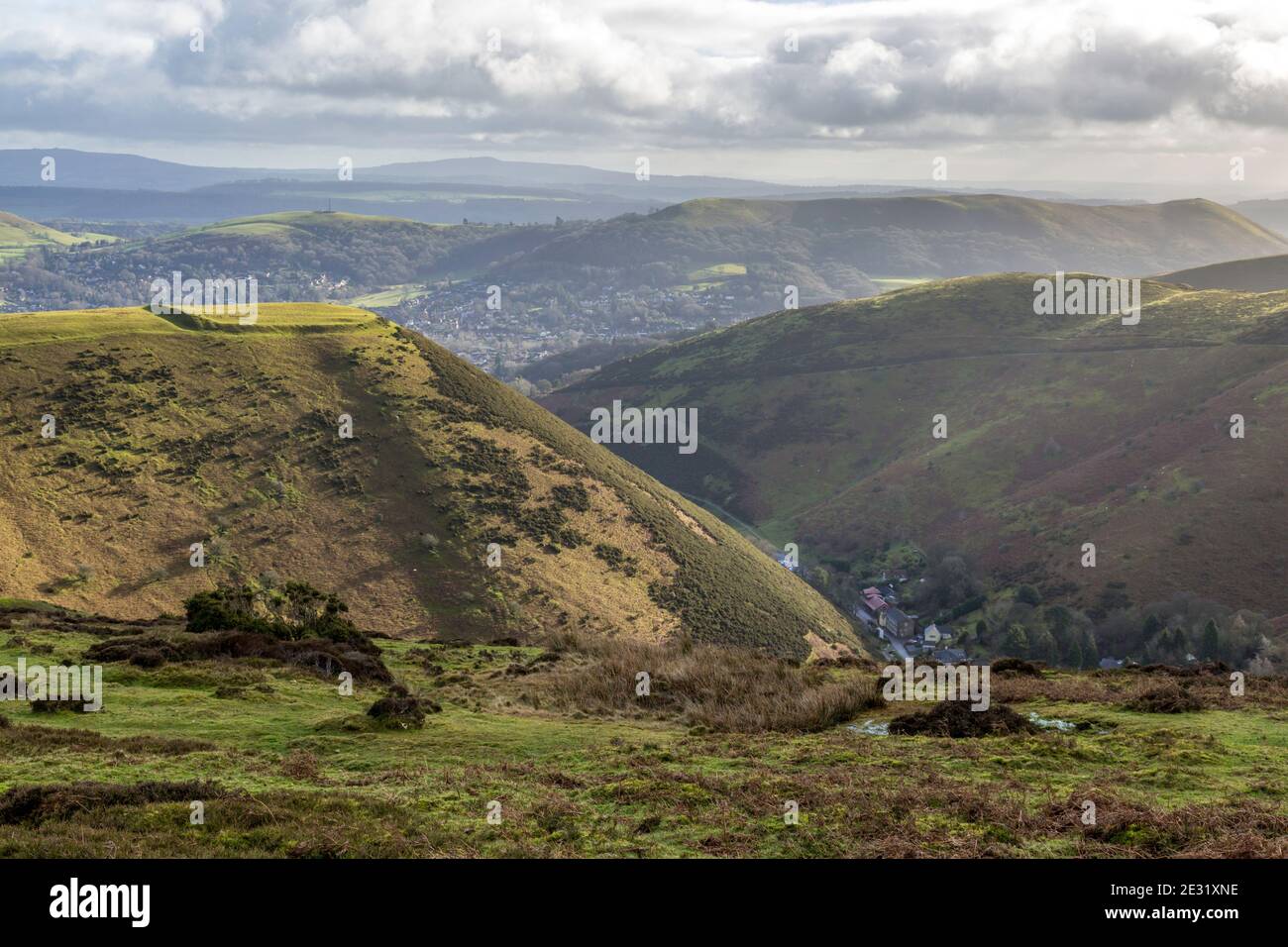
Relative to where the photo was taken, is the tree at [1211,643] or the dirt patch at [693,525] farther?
the dirt patch at [693,525]

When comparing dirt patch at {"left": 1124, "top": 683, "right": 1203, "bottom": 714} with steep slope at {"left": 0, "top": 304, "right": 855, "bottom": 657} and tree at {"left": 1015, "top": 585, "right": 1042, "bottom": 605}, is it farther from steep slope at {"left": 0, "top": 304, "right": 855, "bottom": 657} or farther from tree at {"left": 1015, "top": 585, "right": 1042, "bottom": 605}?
tree at {"left": 1015, "top": 585, "right": 1042, "bottom": 605}

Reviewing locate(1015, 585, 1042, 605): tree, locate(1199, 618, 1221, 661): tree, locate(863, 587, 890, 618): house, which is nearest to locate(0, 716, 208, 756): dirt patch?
locate(1199, 618, 1221, 661): tree

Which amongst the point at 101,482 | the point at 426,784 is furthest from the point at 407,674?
the point at 101,482

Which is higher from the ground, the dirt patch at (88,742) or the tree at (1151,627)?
the dirt patch at (88,742)

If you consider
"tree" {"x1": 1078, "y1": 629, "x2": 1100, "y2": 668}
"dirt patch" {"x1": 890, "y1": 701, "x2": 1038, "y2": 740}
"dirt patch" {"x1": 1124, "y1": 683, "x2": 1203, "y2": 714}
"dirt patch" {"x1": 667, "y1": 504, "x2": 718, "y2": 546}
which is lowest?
"tree" {"x1": 1078, "y1": 629, "x2": 1100, "y2": 668}

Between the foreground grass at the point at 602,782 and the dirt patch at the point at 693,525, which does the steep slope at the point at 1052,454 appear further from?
the foreground grass at the point at 602,782

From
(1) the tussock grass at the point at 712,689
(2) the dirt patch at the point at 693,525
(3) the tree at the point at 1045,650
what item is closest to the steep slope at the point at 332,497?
(2) the dirt patch at the point at 693,525
